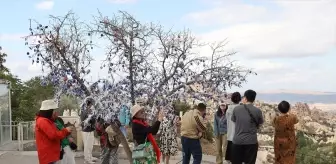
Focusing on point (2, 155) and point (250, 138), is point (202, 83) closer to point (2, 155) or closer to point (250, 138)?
A: point (250, 138)

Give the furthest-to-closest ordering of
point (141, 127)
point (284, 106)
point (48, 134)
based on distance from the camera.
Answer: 1. point (284, 106)
2. point (141, 127)
3. point (48, 134)

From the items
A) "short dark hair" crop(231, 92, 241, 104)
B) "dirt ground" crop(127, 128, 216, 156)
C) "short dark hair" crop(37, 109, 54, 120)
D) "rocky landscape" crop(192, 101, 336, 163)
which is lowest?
"dirt ground" crop(127, 128, 216, 156)

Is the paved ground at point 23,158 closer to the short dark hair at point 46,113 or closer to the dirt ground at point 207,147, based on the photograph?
the dirt ground at point 207,147

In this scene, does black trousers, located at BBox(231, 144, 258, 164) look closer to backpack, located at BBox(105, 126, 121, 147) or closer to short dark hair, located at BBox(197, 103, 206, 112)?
short dark hair, located at BBox(197, 103, 206, 112)

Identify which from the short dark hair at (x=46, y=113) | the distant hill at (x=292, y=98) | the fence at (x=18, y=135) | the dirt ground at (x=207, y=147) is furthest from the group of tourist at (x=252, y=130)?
the distant hill at (x=292, y=98)

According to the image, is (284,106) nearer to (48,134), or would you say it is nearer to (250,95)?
(250,95)

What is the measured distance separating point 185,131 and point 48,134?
374 cm

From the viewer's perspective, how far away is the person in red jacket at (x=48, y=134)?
25.2 ft

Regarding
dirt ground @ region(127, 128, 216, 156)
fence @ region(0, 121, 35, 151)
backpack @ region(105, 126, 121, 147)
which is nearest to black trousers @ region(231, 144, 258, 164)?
backpack @ region(105, 126, 121, 147)

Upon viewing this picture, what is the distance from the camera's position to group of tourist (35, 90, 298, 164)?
785cm

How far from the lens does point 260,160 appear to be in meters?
14.3

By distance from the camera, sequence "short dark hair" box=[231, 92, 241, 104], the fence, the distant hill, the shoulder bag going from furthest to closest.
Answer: the distant hill → the fence → "short dark hair" box=[231, 92, 241, 104] → the shoulder bag

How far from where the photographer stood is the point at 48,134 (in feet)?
25.1

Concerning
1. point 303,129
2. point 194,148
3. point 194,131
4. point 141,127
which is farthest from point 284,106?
point 303,129
